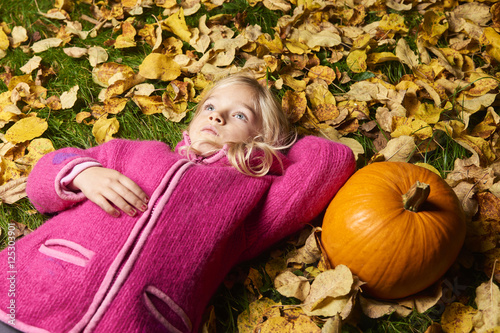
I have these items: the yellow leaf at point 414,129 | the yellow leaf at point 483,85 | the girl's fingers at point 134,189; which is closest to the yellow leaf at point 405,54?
the yellow leaf at point 483,85

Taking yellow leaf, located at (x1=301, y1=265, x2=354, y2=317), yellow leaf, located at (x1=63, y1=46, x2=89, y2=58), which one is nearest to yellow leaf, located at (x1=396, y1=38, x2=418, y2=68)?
yellow leaf, located at (x1=301, y1=265, x2=354, y2=317)

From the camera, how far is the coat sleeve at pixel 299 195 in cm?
159

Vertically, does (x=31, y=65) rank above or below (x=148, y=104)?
above

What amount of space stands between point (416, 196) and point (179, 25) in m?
1.82

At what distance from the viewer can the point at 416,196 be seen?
4.32 feet

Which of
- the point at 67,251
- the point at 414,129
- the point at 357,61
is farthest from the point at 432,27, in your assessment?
the point at 67,251

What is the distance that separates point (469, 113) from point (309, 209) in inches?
40.7

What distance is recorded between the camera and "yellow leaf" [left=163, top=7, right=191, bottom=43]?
2.48 meters

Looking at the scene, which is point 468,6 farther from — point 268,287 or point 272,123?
point 268,287

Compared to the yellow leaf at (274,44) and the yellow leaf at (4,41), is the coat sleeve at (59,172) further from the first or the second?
the yellow leaf at (4,41)

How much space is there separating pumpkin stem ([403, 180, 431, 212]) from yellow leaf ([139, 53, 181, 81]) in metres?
1.47

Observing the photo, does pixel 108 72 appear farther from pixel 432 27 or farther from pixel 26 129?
pixel 432 27

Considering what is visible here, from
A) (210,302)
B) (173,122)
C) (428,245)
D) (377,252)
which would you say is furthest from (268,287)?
(173,122)

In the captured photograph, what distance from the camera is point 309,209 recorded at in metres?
1.63
